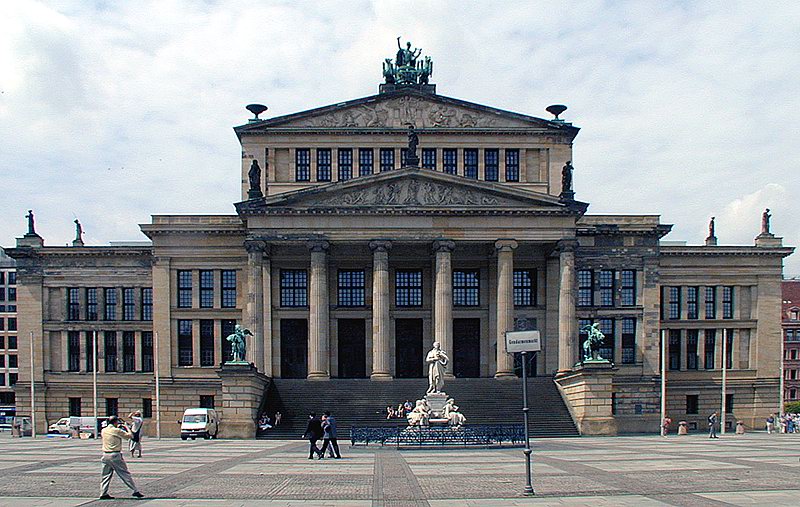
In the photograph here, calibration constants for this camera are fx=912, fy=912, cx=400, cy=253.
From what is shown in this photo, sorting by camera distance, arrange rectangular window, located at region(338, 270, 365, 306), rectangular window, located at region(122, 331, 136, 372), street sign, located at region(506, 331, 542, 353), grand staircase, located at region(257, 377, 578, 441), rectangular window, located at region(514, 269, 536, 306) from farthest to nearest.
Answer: rectangular window, located at region(122, 331, 136, 372) → rectangular window, located at region(338, 270, 365, 306) → rectangular window, located at region(514, 269, 536, 306) → grand staircase, located at region(257, 377, 578, 441) → street sign, located at region(506, 331, 542, 353)

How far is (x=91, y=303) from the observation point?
78.9 meters

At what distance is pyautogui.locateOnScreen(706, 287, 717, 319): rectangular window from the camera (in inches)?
3103

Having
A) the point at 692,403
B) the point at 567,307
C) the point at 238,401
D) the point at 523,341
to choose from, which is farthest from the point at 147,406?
the point at 523,341

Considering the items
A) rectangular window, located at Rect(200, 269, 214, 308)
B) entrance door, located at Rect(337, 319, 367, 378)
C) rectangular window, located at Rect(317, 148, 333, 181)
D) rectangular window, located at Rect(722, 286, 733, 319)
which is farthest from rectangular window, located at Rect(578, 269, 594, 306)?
rectangular window, located at Rect(200, 269, 214, 308)

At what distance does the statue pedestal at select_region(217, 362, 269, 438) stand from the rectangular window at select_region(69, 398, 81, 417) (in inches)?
993

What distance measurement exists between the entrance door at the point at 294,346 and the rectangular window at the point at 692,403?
1276 inches

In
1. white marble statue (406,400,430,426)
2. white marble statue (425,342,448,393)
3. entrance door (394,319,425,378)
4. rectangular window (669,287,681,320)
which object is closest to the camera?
white marble statue (406,400,430,426)

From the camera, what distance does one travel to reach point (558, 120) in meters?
75.6

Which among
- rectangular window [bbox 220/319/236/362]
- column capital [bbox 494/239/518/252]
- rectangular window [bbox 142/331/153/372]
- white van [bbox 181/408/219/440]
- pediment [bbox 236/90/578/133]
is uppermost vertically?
pediment [bbox 236/90/578/133]

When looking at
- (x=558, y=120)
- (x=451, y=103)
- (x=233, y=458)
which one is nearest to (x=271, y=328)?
(x=451, y=103)

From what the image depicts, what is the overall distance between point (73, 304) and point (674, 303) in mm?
51880

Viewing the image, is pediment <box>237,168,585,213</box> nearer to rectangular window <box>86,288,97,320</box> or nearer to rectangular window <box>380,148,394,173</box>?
rectangular window <box>380,148,394,173</box>

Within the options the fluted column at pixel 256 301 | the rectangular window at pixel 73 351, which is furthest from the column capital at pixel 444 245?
the rectangular window at pixel 73 351

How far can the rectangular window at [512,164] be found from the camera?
247 ft
